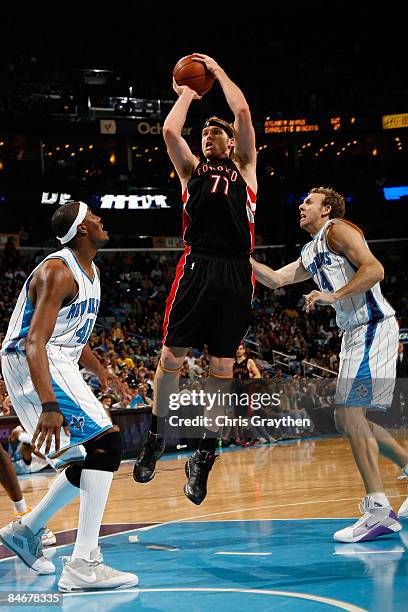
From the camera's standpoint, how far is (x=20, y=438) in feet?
39.1

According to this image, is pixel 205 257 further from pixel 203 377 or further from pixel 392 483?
pixel 203 377

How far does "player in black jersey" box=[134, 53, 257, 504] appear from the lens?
5.91 metres

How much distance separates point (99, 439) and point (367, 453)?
2.33 m

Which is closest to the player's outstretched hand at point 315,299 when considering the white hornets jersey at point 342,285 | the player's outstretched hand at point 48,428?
the white hornets jersey at point 342,285

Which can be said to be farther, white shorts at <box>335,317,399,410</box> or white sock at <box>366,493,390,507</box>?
white shorts at <box>335,317,399,410</box>

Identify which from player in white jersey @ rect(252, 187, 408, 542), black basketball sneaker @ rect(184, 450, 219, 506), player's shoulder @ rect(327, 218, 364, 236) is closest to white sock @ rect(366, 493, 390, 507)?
player in white jersey @ rect(252, 187, 408, 542)

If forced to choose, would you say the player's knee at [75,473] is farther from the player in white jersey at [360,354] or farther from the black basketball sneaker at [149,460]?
the player in white jersey at [360,354]

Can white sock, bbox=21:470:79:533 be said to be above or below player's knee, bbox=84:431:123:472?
below

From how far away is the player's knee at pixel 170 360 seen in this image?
20.0ft

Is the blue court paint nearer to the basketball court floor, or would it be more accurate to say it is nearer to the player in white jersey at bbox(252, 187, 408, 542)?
the basketball court floor

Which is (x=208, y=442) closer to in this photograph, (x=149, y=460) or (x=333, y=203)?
(x=149, y=460)

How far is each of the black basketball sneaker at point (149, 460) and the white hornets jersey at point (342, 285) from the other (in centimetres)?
181

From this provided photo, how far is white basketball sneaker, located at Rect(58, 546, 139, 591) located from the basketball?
3252 mm

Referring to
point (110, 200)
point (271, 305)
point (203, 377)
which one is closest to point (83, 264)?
point (203, 377)
